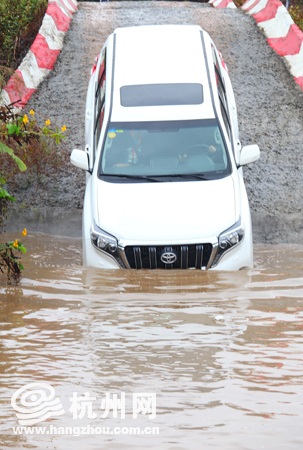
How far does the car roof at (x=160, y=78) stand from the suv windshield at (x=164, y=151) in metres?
0.13

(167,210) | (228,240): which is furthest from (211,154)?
(228,240)

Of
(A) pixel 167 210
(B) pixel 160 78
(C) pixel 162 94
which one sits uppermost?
(B) pixel 160 78

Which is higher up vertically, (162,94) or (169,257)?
(162,94)

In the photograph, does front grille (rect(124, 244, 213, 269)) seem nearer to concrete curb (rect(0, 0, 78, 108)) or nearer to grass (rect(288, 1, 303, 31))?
concrete curb (rect(0, 0, 78, 108))

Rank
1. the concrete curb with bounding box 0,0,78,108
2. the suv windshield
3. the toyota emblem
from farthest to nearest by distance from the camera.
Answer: the concrete curb with bounding box 0,0,78,108 → the suv windshield → the toyota emblem

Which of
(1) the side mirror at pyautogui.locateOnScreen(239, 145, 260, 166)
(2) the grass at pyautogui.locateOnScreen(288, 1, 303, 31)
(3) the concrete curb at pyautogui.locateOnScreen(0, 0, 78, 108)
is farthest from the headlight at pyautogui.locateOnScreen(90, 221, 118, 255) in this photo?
(2) the grass at pyautogui.locateOnScreen(288, 1, 303, 31)

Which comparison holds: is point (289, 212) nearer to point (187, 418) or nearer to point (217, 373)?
point (217, 373)

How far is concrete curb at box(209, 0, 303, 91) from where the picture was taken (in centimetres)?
1228

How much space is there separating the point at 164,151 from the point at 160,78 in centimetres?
101

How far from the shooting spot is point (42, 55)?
484 inches

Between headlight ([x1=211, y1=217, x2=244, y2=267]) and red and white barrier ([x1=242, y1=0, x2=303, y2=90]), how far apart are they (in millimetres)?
6846

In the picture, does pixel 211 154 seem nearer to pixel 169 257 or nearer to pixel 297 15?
pixel 169 257

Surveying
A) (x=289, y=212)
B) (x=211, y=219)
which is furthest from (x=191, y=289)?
(x=289, y=212)

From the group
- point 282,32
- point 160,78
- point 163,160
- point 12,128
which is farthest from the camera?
point 282,32
